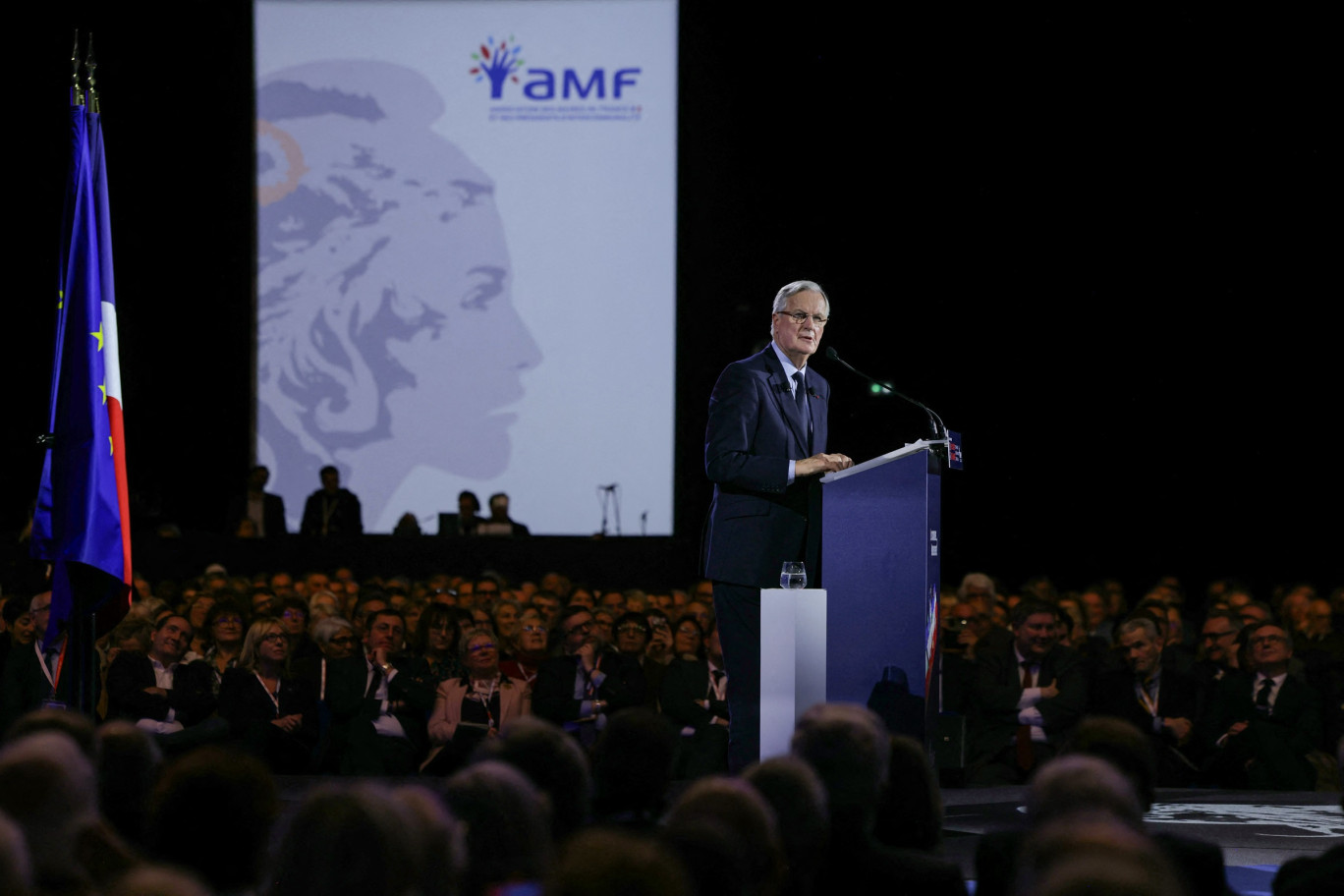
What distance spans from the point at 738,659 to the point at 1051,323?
30.5 feet

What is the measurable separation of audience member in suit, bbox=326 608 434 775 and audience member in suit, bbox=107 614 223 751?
1.90 feet

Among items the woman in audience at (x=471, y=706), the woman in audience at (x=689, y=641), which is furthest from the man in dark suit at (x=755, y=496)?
the woman in audience at (x=689, y=641)

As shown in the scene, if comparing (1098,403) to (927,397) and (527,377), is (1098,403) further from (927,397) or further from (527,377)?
(527,377)

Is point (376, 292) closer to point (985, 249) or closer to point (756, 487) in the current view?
point (985, 249)

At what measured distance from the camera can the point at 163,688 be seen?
22.5 ft

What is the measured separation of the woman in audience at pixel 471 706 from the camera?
22.9 ft

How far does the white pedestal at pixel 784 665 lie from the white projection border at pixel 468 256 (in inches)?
309

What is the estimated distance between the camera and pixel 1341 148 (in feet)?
40.8

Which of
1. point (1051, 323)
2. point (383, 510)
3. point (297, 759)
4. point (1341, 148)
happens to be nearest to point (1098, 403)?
point (1051, 323)

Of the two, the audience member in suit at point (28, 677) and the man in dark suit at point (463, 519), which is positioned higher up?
the man in dark suit at point (463, 519)

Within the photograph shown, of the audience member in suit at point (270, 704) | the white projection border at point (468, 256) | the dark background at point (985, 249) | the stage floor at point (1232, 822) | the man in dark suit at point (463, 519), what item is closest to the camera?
the stage floor at point (1232, 822)

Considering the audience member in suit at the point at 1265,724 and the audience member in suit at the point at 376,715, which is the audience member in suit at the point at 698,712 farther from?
the audience member in suit at the point at 1265,724

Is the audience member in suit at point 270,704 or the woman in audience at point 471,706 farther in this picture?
the woman in audience at point 471,706

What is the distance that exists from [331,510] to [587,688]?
452 cm
